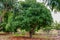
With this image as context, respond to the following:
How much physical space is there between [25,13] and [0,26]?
5769 mm

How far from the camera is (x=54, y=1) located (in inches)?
460

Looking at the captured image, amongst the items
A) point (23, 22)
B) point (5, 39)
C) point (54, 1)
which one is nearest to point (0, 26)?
point (5, 39)

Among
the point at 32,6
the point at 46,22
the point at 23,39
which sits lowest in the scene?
the point at 23,39

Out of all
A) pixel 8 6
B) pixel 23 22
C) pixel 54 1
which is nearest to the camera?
pixel 8 6

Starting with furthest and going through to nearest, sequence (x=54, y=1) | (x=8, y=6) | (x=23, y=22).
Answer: (x=23, y=22)
(x=54, y=1)
(x=8, y=6)

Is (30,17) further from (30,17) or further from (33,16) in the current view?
(33,16)

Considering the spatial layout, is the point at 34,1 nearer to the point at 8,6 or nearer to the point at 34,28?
the point at 34,28

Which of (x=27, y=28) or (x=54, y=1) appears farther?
(x=27, y=28)

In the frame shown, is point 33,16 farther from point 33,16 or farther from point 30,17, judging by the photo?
point 30,17

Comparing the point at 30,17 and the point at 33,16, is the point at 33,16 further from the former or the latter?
the point at 30,17

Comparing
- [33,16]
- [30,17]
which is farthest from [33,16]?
[30,17]

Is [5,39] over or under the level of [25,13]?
under

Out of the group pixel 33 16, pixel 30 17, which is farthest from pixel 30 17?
pixel 33 16

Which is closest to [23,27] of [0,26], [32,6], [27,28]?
[27,28]
